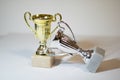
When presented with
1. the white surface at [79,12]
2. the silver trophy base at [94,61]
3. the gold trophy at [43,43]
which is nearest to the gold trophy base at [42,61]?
the gold trophy at [43,43]

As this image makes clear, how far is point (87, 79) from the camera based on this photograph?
1.05 m

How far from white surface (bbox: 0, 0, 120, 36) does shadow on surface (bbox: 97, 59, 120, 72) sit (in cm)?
63

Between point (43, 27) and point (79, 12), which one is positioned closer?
point (43, 27)

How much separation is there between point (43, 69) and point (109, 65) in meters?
0.34

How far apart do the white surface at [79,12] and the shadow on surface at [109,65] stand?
2.07 ft

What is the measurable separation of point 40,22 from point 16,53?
1.01 ft

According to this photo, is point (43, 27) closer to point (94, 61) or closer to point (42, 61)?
point (42, 61)

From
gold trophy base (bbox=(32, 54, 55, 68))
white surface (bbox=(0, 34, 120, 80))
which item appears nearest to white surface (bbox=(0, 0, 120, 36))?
white surface (bbox=(0, 34, 120, 80))

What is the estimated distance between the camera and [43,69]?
3.81 feet

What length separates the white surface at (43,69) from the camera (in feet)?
3.50

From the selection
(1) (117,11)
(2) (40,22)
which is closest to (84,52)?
(2) (40,22)

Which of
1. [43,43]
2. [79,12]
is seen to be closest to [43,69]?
[43,43]

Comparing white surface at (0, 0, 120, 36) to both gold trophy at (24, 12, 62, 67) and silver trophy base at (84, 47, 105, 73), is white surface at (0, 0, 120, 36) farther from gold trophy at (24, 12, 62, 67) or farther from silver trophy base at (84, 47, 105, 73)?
silver trophy base at (84, 47, 105, 73)
